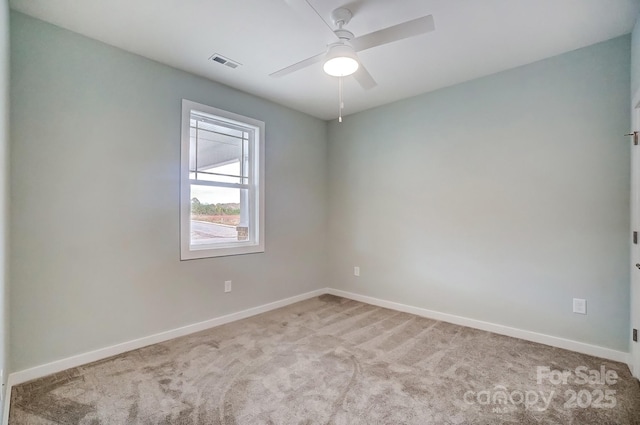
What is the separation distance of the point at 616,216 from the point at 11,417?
442 cm

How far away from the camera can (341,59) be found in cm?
197

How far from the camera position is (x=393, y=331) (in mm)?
3062

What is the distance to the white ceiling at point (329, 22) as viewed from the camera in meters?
2.05

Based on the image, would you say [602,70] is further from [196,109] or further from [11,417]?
[11,417]

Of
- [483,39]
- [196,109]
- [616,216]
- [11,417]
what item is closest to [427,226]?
[616,216]

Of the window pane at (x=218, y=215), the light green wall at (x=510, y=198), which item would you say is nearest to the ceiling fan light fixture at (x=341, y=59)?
the light green wall at (x=510, y=198)

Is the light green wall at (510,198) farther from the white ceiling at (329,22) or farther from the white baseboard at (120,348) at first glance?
the white baseboard at (120,348)

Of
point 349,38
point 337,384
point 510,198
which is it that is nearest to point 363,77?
point 349,38

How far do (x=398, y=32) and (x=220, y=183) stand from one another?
235 cm

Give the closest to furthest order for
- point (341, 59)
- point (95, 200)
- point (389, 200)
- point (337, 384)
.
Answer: point (341, 59) → point (337, 384) → point (95, 200) → point (389, 200)

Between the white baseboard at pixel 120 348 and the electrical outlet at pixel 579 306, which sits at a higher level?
the electrical outlet at pixel 579 306

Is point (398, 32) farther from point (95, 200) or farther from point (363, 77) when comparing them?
point (95, 200)

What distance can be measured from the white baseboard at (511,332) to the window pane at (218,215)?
1.93 meters

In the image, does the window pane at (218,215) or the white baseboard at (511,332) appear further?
the window pane at (218,215)
